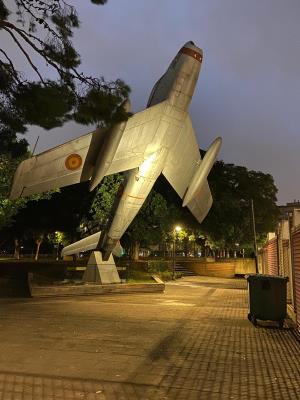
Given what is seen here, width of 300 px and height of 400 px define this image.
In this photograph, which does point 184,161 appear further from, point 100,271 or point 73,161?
point 100,271

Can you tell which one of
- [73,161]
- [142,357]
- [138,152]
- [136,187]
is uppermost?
[138,152]

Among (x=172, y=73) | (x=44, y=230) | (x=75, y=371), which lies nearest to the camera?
(x=75, y=371)

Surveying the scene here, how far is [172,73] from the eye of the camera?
1855 cm

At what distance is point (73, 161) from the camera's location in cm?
1830

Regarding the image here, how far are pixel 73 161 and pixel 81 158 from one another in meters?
0.35

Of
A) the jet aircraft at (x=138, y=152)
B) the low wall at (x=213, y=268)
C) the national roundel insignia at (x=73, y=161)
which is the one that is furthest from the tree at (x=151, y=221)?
the national roundel insignia at (x=73, y=161)

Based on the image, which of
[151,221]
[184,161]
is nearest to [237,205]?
[151,221]

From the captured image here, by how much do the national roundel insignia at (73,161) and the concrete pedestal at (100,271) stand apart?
5.90 meters

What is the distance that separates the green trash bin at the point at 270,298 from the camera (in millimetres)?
10750

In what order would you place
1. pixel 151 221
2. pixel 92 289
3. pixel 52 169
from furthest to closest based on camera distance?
pixel 151 221, pixel 92 289, pixel 52 169

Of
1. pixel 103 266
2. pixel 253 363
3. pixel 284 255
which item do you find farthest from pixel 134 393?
pixel 103 266

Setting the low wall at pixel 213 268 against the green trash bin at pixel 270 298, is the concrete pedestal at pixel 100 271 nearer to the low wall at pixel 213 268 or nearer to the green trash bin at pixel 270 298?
the green trash bin at pixel 270 298

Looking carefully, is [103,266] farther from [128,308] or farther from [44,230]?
[44,230]

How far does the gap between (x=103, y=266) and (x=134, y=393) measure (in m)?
16.9
